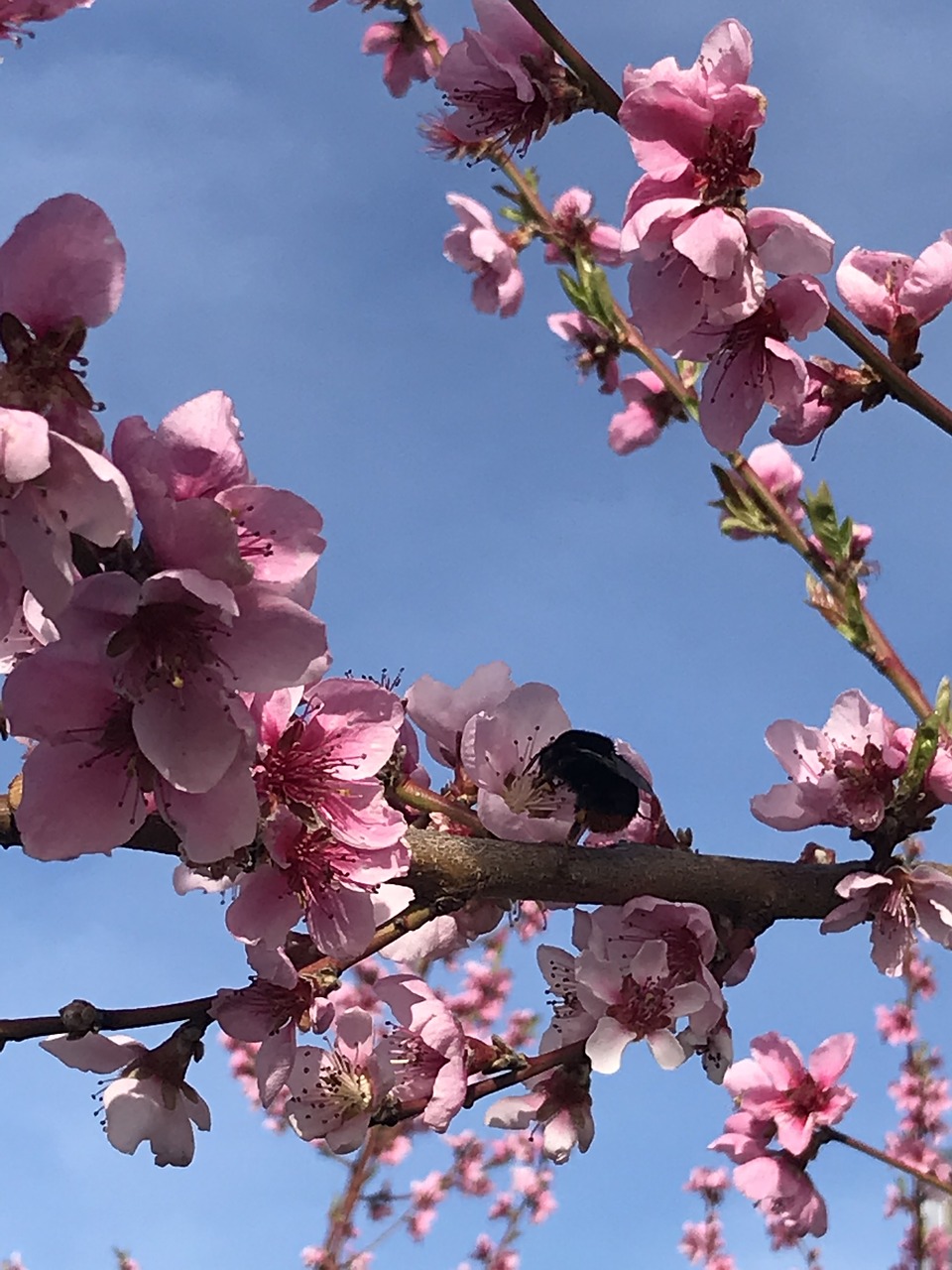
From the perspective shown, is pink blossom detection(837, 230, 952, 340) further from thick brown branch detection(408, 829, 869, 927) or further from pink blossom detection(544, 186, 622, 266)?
pink blossom detection(544, 186, 622, 266)

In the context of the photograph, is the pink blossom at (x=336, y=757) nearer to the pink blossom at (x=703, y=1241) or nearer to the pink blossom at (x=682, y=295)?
the pink blossom at (x=682, y=295)

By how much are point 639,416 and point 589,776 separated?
237 cm

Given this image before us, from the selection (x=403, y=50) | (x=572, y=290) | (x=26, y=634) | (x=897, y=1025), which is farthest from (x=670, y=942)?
(x=897, y=1025)

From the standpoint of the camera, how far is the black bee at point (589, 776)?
1890 mm

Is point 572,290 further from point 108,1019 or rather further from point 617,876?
point 108,1019

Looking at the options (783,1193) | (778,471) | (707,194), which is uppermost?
(778,471)

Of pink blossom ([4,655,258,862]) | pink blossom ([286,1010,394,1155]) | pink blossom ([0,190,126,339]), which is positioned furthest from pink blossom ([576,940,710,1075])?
pink blossom ([0,190,126,339])

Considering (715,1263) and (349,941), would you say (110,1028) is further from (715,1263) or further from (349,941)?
(715,1263)

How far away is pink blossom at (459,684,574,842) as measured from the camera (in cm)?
184

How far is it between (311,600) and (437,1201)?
12.9 metres

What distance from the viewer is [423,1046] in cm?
220

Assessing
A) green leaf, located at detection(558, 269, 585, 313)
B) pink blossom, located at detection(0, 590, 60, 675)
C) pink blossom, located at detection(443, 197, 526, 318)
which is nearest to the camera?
pink blossom, located at detection(0, 590, 60, 675)

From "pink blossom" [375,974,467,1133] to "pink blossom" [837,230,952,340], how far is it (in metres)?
1.57

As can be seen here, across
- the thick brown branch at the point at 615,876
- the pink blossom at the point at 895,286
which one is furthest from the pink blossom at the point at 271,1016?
the pink blossom at the point at 895,286
